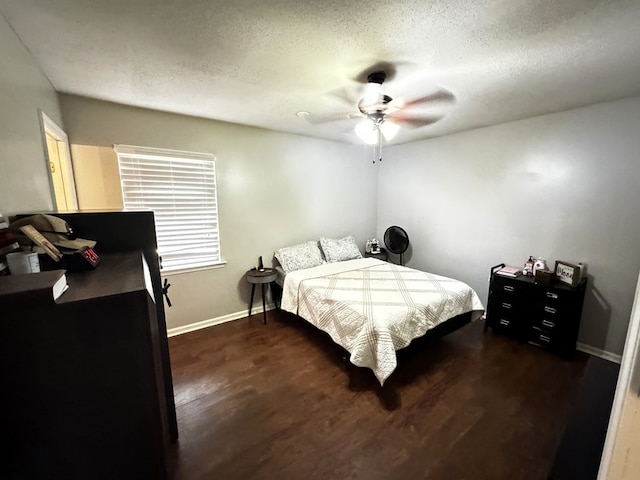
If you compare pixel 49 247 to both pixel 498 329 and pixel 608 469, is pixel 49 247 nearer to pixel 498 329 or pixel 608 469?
pixel 608 469

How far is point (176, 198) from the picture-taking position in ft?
9.34

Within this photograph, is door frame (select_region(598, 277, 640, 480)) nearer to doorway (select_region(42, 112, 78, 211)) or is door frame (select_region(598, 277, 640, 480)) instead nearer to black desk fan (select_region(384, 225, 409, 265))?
doorway (select_region(42, 112, 78, 211))

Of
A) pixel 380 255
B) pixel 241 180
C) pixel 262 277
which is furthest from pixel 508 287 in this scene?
pixel 241 180

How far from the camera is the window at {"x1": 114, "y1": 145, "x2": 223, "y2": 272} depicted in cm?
262

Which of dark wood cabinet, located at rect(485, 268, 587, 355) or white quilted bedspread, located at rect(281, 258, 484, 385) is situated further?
dark wood cabinet, located at rect(485, 268, 587, 355)

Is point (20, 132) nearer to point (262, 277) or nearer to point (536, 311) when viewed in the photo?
point (262, 277)

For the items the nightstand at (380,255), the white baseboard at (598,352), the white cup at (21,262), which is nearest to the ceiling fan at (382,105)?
the white cup at (21,262)

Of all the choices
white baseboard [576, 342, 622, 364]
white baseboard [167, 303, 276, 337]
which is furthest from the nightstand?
white baseboard [576, 342, 622, 364]

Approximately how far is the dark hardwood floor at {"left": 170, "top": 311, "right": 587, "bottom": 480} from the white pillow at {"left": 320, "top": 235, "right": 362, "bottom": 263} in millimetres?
1256

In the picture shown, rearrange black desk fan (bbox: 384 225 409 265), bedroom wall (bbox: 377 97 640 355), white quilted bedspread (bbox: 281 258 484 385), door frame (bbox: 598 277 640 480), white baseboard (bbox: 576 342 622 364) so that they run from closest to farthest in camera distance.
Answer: door frame (bbox: 598 277 640 480) < white quilted bedspread (bbox: 281 258 484 385) < bedroom wall (bbox: 377 97 640 355) < white baseboard (bbox: 576 342 622 364) < black desk fan (bbox: 384 225 409 265)

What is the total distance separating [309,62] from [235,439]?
2.45 m

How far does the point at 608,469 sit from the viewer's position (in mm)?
451

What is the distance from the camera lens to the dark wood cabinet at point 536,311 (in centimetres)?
247

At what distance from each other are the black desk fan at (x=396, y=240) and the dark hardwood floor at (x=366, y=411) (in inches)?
59.3
